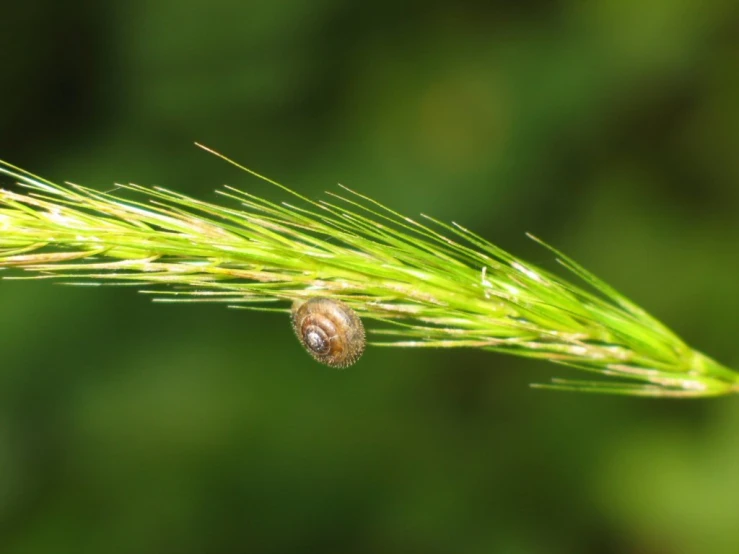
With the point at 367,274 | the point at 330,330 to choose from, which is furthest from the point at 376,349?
the point at 367,274

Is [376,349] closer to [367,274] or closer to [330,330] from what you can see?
[330,330]

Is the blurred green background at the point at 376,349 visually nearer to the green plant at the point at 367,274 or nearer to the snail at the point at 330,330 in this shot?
the snail at the point at 330,330

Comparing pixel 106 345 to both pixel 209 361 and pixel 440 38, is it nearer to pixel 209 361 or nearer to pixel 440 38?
pixel 209 361

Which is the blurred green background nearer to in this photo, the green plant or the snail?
the snail

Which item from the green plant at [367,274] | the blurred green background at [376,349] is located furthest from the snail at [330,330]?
the blurred green background at [376,349]

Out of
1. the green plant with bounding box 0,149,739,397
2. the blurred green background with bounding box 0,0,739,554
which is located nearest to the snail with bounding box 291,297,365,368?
the green plant with bounding box 0,149,739,397
